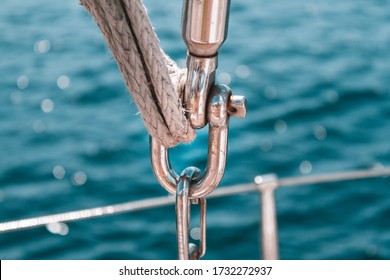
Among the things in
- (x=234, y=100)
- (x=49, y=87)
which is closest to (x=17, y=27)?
(x=49, y=87)

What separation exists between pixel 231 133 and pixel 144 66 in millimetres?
3822

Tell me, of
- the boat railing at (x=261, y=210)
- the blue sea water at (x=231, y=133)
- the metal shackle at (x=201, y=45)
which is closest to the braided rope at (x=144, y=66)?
the metal shackle at (x=201, y=45)

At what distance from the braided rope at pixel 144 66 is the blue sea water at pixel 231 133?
269 cm

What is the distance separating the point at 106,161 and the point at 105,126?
38 cm

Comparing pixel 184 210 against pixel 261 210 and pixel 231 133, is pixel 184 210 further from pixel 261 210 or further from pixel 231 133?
pixel 231 133

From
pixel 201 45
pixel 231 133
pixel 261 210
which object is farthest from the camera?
pixel 231 133

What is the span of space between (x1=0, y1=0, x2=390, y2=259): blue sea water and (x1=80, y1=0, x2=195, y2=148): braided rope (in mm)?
2689

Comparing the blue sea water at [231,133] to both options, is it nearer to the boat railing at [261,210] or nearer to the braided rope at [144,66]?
the boat railing at [261,210]

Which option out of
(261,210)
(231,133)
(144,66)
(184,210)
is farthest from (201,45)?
(231,133)

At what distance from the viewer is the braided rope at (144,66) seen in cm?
76

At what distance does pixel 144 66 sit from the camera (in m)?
0.78

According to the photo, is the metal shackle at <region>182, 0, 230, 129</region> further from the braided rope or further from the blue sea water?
the blue sea water

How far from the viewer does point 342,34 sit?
19.0 feet

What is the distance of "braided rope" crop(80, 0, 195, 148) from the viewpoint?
759 millimetres
